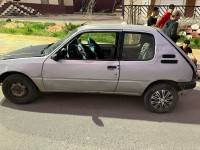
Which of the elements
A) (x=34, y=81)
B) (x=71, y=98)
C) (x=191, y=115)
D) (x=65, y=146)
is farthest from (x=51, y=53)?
(x=191, y=115)

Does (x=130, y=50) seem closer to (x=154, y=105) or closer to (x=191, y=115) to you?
(x=154, y=105)

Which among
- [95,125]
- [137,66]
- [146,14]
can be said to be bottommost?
[95,125]

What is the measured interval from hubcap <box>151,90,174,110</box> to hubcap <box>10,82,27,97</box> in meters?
2.67

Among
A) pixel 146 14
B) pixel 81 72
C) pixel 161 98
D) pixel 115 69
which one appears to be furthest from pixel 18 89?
pixel 146 14

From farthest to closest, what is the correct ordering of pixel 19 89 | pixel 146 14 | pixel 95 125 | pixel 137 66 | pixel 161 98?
pixel 146 14 → pixel 19 89 → pixel 161 98 → pixel 137 66 → pixel 95 125

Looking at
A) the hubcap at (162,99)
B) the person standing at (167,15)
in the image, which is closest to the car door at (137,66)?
the hubcap at (162,99)

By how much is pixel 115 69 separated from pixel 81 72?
670 mm

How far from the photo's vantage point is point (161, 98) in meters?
3.72

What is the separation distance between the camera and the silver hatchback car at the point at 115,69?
139 inches

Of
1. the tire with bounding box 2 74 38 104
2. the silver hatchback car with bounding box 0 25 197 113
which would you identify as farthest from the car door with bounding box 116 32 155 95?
the tire with bounding box 2 74 38 104

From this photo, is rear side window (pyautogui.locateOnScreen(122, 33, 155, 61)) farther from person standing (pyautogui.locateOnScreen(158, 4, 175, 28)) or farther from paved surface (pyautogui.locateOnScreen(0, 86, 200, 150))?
person standing (pyautogui.locateOnScreen(158, 4, 175, 28))

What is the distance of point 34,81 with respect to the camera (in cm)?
378

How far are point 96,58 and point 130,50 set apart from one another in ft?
2.50

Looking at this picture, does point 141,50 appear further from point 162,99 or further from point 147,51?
point 162,99
